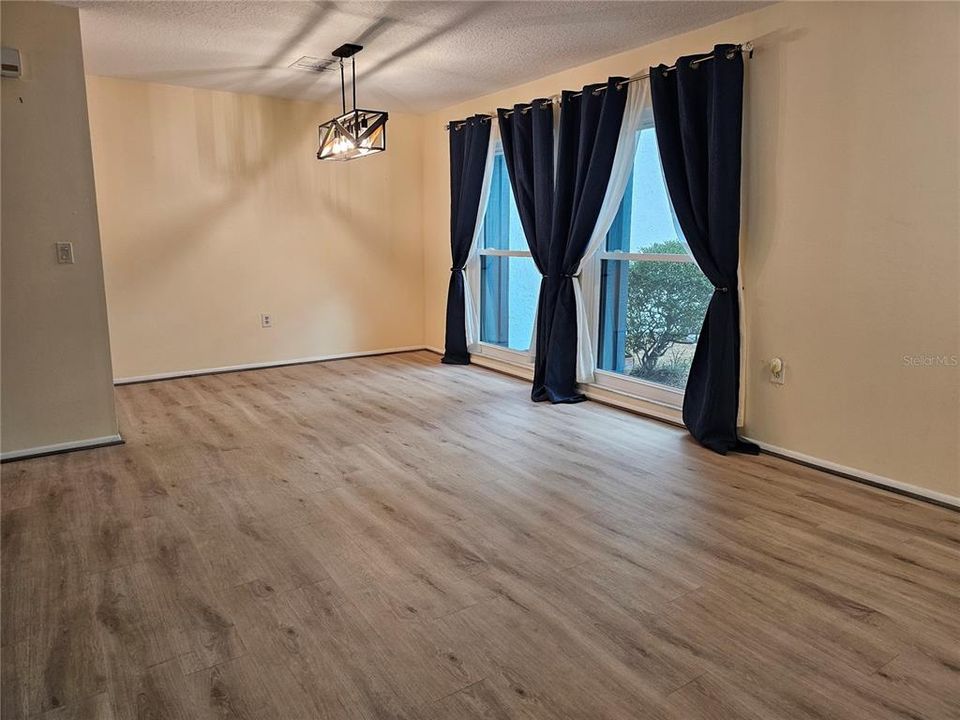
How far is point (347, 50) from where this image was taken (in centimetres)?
421

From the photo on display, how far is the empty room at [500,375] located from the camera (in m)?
1.96

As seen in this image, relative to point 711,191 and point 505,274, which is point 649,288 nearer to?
point 711,191

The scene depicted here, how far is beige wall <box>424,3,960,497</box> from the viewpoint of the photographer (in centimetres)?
292

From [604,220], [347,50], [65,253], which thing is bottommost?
[65,253]

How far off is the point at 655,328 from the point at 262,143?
153 inches

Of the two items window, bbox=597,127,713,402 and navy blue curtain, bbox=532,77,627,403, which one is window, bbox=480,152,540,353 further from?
window, bbox=597,127,713,402

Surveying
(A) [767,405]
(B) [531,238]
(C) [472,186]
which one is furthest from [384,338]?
(A) [767,405]

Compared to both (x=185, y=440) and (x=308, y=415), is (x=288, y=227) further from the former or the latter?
(x=185, y=440)

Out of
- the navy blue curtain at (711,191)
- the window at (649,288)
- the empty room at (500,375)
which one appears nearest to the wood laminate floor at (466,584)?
the empty room at (500,375)

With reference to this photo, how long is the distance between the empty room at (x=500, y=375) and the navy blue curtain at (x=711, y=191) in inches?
0.9

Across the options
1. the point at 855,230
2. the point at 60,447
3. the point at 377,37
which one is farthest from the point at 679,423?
the point at 60,447

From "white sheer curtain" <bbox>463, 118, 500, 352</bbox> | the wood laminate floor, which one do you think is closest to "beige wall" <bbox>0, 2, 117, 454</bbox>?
the wood laminate floor

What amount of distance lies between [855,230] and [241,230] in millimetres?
4821

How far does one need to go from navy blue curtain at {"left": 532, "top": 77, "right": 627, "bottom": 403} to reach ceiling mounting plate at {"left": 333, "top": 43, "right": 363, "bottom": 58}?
→ 4.77ft
